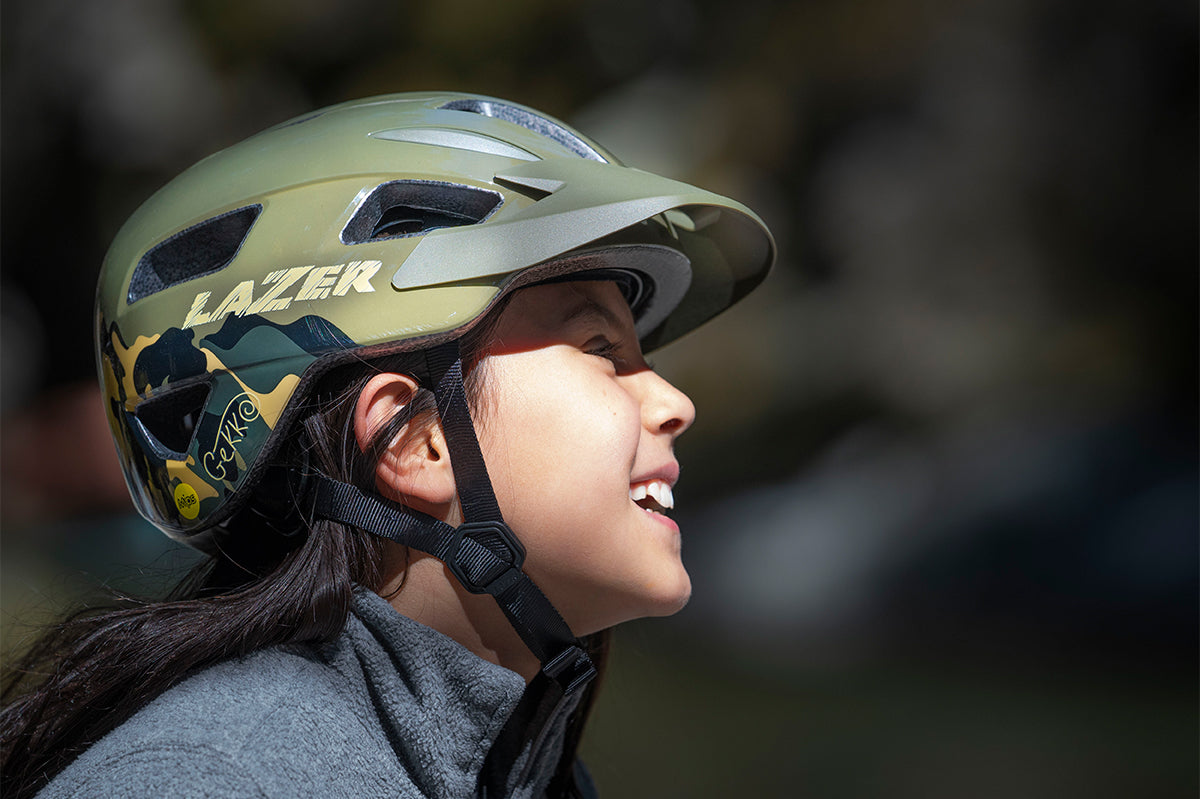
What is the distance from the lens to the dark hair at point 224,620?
156 centimetres

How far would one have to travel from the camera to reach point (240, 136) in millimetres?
7574

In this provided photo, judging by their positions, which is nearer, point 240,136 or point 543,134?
point 543,134

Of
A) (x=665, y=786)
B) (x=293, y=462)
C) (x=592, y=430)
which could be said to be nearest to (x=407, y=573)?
(x=293, y=462)

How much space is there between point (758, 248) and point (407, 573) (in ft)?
3.55

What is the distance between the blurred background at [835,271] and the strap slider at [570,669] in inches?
176

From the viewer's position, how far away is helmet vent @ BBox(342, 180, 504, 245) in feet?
5.81

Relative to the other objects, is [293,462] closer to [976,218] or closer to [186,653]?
[186,653]

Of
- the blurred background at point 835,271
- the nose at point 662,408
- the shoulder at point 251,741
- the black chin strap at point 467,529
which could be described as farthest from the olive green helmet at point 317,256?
the blurred background at point 835,271

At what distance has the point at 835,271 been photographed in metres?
7.56

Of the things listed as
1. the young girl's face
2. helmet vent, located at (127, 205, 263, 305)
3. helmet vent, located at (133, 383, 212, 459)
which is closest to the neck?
the young girl's face

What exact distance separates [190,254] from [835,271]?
6.23 metres

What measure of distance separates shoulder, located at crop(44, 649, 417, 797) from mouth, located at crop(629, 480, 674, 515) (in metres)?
0.57

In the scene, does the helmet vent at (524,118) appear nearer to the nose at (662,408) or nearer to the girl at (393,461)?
the girl at (393,461)

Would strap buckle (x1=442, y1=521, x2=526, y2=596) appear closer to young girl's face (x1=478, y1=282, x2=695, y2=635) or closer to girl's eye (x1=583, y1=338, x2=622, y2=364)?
young girl's face (x1=478, y1=282, x2=695, y2=635)
